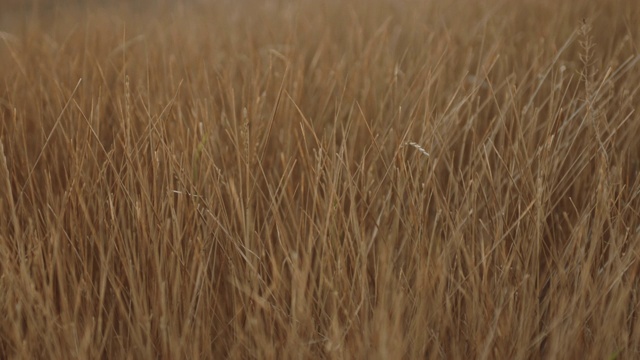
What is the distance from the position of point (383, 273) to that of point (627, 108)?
2.58 feet

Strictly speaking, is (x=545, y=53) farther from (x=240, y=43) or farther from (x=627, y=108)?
(x=240, y=43)

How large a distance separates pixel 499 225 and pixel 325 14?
1721 mm

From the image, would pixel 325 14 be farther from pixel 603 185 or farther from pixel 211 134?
pixel 603 185

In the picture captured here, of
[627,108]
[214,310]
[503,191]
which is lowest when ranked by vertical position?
[214,310]

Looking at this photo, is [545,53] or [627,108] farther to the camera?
[545,53]

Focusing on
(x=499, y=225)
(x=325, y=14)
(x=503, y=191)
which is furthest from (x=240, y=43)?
(x=499, y=225)

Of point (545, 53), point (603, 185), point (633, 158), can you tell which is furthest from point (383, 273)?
point (545, 53)

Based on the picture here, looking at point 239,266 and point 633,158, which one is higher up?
point 633,158

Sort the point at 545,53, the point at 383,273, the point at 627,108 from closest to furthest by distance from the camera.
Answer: the point at 383,273 < the point at 627,108 < the point at 545,53

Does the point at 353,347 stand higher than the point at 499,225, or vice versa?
the point at 499,225

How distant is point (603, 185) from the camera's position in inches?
43.3

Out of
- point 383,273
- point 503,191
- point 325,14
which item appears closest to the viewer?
point 383,273

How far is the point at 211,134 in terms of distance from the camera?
1.30m

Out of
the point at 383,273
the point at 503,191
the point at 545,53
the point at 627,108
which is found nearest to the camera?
the point at 383,273
